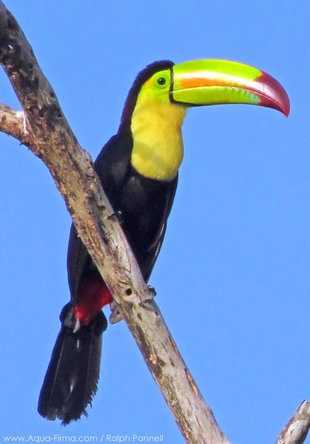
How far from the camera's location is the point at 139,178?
24.9 ft

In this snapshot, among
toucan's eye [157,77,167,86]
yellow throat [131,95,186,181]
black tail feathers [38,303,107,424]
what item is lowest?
black tail feathers [38,303,107,424]

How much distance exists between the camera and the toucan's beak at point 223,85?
7250 mm

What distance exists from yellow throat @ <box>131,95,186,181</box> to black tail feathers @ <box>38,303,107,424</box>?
1.27 meters

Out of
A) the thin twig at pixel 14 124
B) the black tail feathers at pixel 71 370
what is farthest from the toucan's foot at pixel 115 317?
the thin twig at pixel 14 124

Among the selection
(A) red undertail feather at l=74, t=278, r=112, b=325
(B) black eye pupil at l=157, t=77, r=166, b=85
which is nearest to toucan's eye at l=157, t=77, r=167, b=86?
(B) black eye pupil at l=157, t=77, r=166, b=85

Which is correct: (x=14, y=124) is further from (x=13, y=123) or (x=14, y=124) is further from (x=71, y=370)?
(x=71, y=370)

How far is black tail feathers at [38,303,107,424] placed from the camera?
23.9ft

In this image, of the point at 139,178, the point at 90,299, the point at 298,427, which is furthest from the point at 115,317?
the point at 298,427

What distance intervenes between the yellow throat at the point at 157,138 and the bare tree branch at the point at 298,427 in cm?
303

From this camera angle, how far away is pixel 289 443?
5035 mm

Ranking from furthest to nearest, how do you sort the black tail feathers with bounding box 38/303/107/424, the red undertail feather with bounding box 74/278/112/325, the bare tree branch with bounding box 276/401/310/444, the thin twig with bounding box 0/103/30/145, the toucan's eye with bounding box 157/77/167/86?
1. the toucan's eye with bounding box 157/77/167/86
2. the red undertail feather with bounding box 74/278/112/325
3. the black tail feathers with bounding box 38/303/107/424
4. the thin twig with bounding box 0/103/30/145
5. the bare tree branch with bounding box 276/401/310/444

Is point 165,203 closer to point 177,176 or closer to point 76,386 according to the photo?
point 177,176

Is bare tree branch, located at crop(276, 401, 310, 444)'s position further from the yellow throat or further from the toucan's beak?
the yellow throat

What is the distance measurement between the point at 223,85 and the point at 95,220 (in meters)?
2.12
